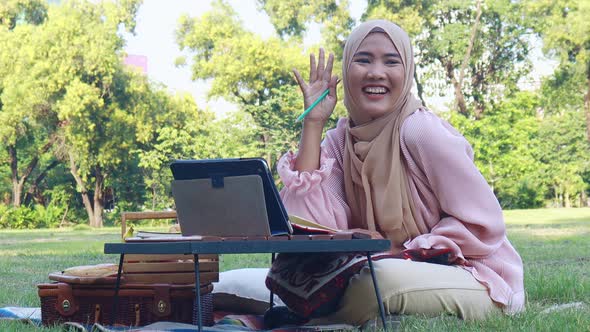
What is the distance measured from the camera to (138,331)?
119 inches

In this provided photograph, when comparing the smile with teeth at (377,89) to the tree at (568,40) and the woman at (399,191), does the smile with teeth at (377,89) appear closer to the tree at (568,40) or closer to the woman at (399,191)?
the woman at (399,191)

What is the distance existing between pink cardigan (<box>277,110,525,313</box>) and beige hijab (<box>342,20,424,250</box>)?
51mm

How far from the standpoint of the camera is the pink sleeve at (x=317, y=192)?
3492 millimetres

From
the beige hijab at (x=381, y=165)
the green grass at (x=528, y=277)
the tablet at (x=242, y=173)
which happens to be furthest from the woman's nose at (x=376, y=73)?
the green grass at (x=528, y=277)

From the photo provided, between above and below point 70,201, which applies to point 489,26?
above

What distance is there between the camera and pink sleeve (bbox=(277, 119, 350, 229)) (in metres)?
3.49

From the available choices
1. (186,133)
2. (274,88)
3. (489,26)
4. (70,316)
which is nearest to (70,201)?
(186,133)

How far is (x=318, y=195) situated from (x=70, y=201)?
94.3 feet

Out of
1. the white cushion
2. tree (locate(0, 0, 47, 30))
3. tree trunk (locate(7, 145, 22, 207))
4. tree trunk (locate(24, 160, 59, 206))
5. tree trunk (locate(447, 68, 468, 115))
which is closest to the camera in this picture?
the white cushion

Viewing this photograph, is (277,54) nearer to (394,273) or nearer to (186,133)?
(186,133)

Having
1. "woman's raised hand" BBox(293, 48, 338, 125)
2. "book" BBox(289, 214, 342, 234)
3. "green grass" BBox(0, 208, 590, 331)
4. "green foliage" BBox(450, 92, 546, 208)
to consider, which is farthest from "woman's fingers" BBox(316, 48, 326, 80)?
"green foliage" BBox(450, 92, 546, 208)

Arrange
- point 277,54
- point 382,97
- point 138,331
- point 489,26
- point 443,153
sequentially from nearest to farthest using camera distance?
point 138,331 < point 443,153 < point 382,97 < point 277,54 < point 489,26

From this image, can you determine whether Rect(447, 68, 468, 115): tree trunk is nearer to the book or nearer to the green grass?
the green grass

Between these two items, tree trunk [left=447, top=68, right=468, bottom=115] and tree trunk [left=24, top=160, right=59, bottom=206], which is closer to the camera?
tree trunk [left=447, top=68, right=468, bottom=115]
